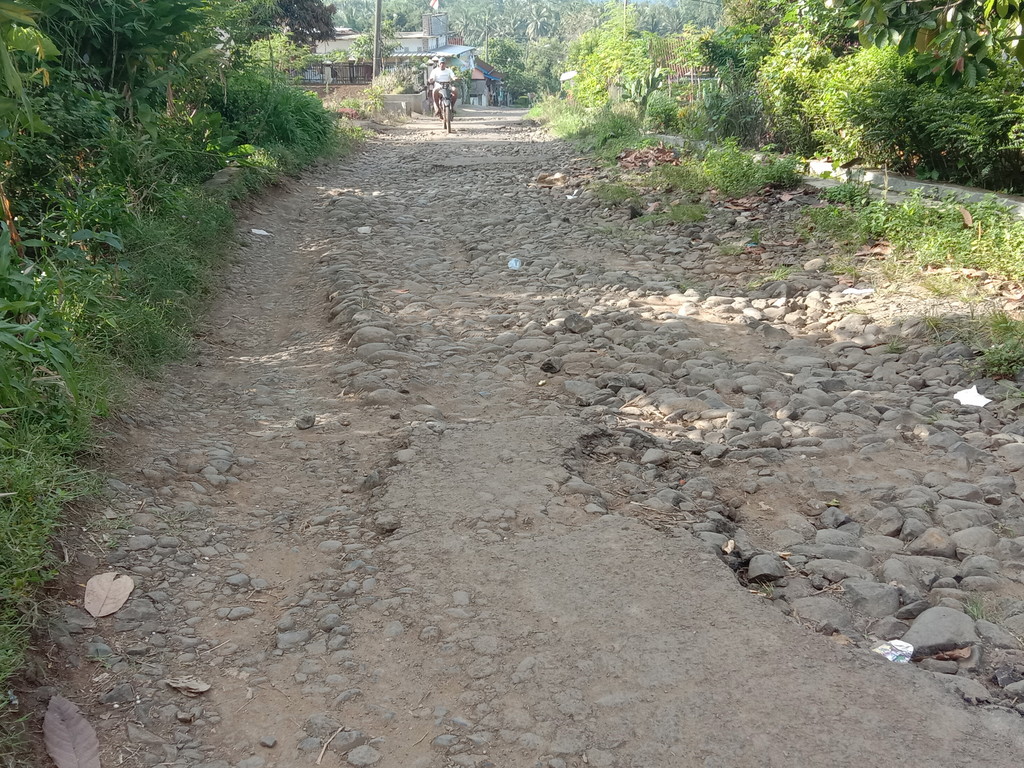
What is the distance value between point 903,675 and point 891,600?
359 millimetres

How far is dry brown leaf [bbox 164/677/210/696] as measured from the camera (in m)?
2.22

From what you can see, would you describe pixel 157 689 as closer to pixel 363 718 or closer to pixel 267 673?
pixel 267 673

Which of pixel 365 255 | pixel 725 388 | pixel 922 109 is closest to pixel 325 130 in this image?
pixel 365 255

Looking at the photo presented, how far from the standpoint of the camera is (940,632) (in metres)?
2.33

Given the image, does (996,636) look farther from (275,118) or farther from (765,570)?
(275,118)

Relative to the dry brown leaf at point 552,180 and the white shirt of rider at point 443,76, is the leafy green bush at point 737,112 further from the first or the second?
the white shirt of rider at point 443,76

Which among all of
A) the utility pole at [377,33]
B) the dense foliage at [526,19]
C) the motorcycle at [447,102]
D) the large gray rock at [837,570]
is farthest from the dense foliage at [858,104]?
the dense foliage at [526,19]

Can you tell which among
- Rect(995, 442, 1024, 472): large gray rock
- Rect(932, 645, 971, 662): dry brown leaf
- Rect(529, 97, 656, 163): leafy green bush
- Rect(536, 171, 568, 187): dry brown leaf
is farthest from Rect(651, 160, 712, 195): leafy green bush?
Rect(932, 645, 971, 662): dry brown leaf

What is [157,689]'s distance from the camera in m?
2.22

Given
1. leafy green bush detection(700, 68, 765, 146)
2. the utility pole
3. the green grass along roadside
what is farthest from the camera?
the utility pole

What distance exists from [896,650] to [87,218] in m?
4.69

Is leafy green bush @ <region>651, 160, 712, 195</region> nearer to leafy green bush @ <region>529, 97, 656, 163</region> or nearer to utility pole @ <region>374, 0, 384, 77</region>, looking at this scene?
leafy green bush @ <region>529, 97, 656, 163</region>

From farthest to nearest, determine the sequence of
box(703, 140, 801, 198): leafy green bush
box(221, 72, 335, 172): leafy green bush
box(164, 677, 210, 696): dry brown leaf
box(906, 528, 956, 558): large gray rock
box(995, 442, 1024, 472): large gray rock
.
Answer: box(221, 72, 335, 172): leafy green bush < box(703, 140, 801, 198): leafy green bush < box(995, 442, 1024, 472): large gray rock < box(906, 528, 956, 558): large gray rock < box(164, 677, 210, 696): dry brown leaf

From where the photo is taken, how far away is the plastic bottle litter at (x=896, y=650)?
2.28 m
